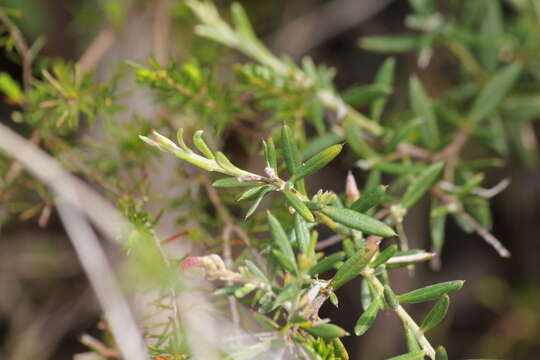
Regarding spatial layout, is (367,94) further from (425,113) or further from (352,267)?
(352,267)

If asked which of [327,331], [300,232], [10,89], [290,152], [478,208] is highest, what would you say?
[10,89]

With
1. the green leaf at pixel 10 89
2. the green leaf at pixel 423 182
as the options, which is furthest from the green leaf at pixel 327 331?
the green leaf at pixel 10 89

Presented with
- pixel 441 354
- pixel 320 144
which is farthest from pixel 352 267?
pixel 320 144

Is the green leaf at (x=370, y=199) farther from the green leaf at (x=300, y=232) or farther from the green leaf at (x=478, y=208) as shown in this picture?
the green leaf at (x=478, y=208)

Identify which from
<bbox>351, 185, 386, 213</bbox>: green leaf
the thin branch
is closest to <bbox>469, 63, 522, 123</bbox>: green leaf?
<bbox>351, 185, 386, 213</bbox>: green leaf

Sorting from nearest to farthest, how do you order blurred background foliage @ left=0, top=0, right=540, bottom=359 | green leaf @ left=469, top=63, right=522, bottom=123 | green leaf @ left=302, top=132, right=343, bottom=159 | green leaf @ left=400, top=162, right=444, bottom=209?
green leaf @ left=400, top=162, right=444, bottom=209 < green leaf @ left=302, top=132, right=343, bottom=159 < green leaf @ left=469, top=63, right=522, bottom=123 < blurred background foliage @ left=0, top=0, right=540, bottom=359

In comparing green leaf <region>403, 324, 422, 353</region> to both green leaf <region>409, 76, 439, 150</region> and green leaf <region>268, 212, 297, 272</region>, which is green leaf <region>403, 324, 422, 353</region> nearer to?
green leaf <region>268, 212, 297, 272</region>
